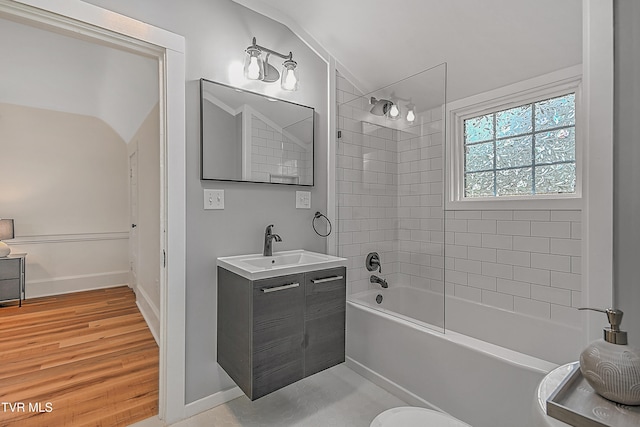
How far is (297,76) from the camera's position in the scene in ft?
7.72

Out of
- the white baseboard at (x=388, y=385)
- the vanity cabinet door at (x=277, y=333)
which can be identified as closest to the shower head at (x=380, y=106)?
the vanity cabinet door at (x=277, y=333)

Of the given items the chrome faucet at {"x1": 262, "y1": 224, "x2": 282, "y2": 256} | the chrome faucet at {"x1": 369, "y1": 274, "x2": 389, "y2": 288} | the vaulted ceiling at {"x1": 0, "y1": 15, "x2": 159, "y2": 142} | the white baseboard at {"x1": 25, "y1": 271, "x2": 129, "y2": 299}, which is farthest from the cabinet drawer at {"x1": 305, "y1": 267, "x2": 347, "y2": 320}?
the white baseboard at {"x1": 25, "y1": 271, "x2": 129, "y2": 299}

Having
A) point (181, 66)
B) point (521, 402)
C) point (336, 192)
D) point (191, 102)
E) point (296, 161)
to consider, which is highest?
point (181, 66)

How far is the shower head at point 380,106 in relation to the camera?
2520mm

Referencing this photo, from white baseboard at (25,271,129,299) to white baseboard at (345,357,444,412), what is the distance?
3979 mm

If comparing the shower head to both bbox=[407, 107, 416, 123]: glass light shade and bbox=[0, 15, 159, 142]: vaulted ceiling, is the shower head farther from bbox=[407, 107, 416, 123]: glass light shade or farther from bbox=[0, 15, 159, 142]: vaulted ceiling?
bbox=[0, 15, 159, 142]: vaulted ceiling

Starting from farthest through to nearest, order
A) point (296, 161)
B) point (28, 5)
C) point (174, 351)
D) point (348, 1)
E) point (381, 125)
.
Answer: point (381, 125) → point (296, 161) → point (348, 1) → point (174, 351) → point (28, 5)

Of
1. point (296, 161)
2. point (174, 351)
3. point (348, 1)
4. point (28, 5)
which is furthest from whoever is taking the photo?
point (296, 161)

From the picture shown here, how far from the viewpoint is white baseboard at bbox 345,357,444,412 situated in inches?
74.8

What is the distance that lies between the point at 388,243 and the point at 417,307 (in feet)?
1.96

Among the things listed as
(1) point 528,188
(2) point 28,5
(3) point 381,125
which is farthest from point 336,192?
(2) point 28,5

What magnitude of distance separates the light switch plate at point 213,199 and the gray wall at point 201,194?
0.03 metres

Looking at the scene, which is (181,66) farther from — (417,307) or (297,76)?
(417,307)

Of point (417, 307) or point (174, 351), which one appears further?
point (417, 307)
